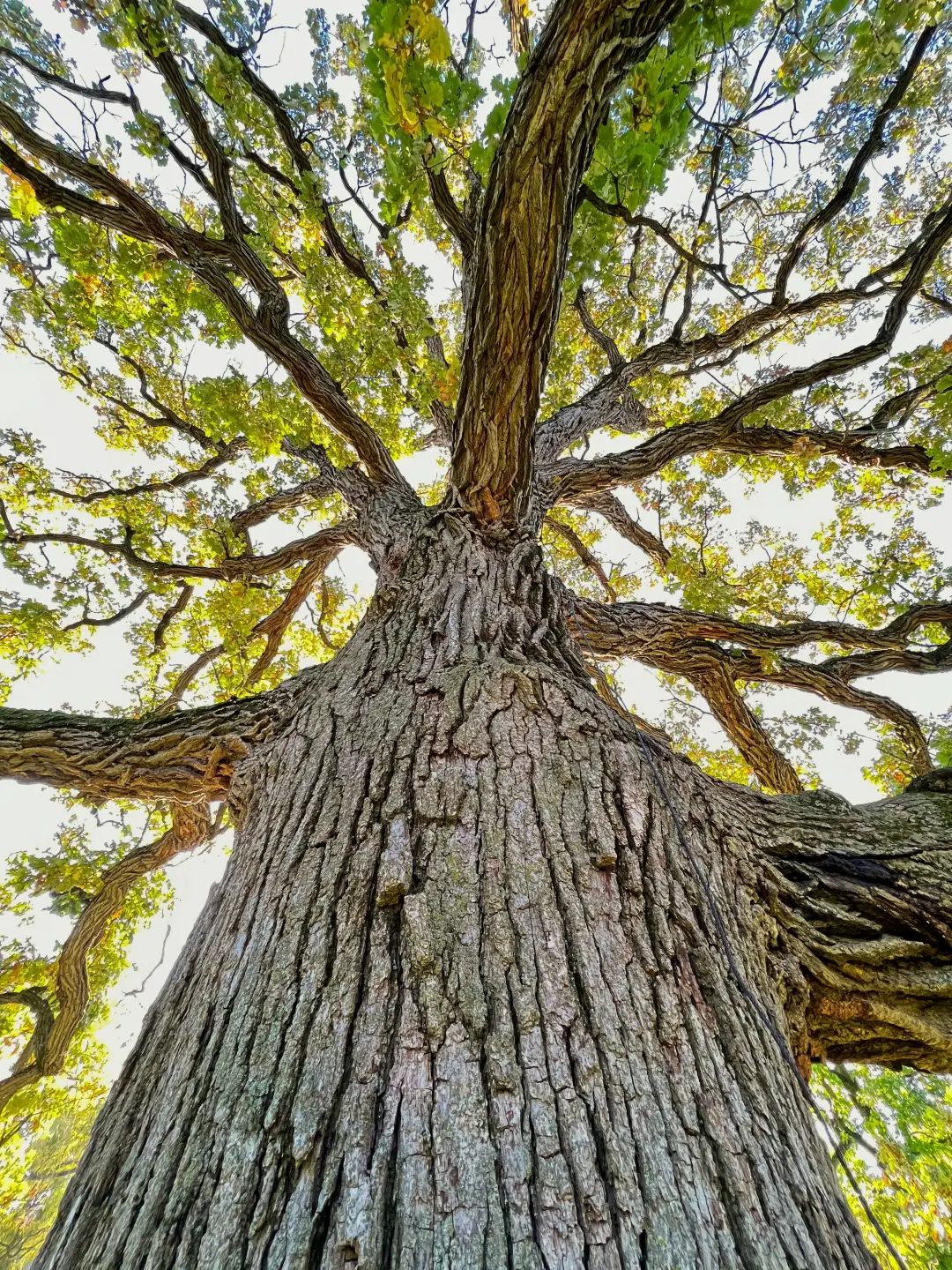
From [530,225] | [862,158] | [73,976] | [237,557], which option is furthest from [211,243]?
[73,976]

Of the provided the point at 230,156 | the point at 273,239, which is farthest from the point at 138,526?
the point at 230,156

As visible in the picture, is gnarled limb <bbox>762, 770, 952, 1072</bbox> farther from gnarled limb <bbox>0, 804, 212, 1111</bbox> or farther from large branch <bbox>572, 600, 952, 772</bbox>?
gnarled limb <bbox>0, 804, 212, 1111</bbox>

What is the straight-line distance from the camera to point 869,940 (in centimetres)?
172

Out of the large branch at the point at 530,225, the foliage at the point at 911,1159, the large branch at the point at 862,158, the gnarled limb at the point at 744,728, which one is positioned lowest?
the foliage at the point at 911,1159

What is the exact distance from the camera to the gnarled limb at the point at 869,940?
5.53 ft

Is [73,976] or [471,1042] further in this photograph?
[73,976]

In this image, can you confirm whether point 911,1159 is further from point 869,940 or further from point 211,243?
point 211,243

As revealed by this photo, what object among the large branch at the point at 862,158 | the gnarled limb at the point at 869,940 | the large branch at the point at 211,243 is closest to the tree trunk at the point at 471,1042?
the gnarled limb at the point at 869,940

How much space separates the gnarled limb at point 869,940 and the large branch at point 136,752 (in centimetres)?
210

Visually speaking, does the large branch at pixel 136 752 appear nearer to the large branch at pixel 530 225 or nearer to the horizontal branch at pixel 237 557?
the large branch at pixel 530 225

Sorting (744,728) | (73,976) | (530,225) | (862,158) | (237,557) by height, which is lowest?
(73,976)

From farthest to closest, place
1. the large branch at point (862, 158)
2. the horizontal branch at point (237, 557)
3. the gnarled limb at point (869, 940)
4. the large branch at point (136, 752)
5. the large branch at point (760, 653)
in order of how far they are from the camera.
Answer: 1. the horizontal branch at point (237, 557)
2. the large branch at point (760, 653)
3. the large branch at point (862, 158)
4. the large branch at point (136, 752)
5. the gnarled limb at point (869, 940)

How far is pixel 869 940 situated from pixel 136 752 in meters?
2.90

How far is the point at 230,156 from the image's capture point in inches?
171
